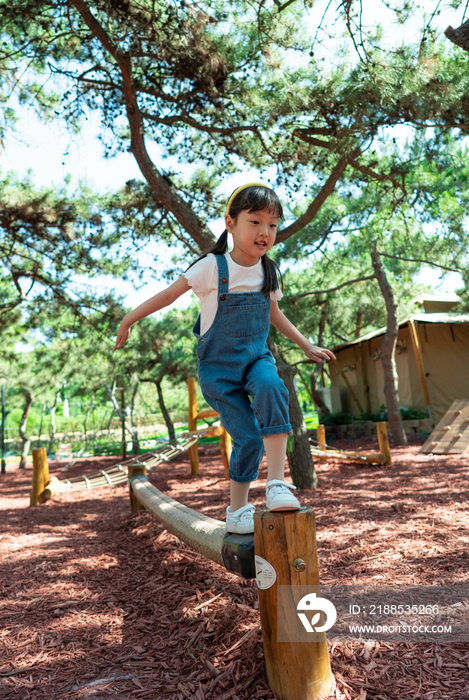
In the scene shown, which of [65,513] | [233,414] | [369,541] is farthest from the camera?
[65,513]

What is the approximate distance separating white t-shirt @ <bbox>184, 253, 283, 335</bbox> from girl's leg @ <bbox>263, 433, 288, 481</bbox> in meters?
0.56

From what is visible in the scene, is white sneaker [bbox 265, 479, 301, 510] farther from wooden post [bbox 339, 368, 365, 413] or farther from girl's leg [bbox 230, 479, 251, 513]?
wooden post [bbox 339, 368, 365, 413]

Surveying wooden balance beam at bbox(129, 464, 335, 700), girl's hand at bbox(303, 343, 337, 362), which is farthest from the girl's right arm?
wooden balance beam at bbox(129, 464, 335, 700)

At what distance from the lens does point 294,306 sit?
1215 centimetres

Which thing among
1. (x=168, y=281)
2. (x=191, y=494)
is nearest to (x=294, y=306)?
(x=168, y=281)

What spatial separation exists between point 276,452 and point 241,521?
0.36 meters

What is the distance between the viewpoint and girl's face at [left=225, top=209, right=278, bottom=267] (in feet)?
6.54

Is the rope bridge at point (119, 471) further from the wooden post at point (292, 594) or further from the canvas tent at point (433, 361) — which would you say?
the wooden post at point (292, 594)

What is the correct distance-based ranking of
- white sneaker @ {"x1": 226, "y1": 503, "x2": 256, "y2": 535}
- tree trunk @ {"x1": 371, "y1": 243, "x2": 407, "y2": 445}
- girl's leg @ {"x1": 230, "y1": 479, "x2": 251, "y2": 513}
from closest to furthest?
white sneaker @ {"x1": 226, "y1": 503, "x2": 256, "y2": 535}, girl's leg @ {"x1": 230, "y1": 479, "x2": 251, "y2": 513}, tree trunk @ {"x1": 371, "y1": 243, "x2": 407, "y2": 445}

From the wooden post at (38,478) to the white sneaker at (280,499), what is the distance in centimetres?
650

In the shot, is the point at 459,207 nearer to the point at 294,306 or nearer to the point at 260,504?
the point at 294,306

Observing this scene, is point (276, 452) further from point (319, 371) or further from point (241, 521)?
point (319, 371)

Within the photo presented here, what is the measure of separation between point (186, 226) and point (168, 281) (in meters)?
2.98

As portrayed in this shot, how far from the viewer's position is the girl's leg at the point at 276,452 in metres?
1.83
